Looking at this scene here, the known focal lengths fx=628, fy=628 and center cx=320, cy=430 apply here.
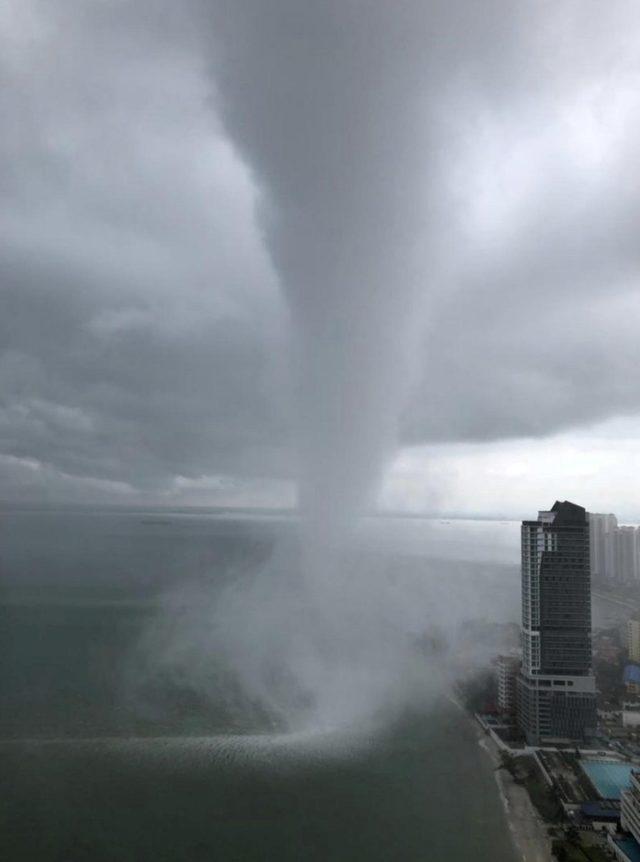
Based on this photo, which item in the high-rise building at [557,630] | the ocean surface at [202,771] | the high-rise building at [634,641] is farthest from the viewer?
the high-rise building at [634,641]

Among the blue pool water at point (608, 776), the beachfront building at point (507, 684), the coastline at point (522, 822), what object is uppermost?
the beachfront building at point (507, 684)

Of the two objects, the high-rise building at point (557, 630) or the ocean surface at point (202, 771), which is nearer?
the ocean surface at point (202, 771)

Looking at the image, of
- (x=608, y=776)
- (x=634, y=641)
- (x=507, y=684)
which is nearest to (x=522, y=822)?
(x=608, y=776)

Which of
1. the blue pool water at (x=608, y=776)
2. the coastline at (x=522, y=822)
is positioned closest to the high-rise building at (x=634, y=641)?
the blue pool water at (x=608, y=776)

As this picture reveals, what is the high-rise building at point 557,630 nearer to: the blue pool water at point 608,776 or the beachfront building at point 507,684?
the beachfront building at point 507,684

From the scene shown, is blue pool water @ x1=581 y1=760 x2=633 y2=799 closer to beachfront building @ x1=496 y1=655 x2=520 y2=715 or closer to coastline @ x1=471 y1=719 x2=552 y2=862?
coastline @ x1=471 y1=719 x2=552 y2=862

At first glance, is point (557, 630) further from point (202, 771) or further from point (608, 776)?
point (202, 771)
